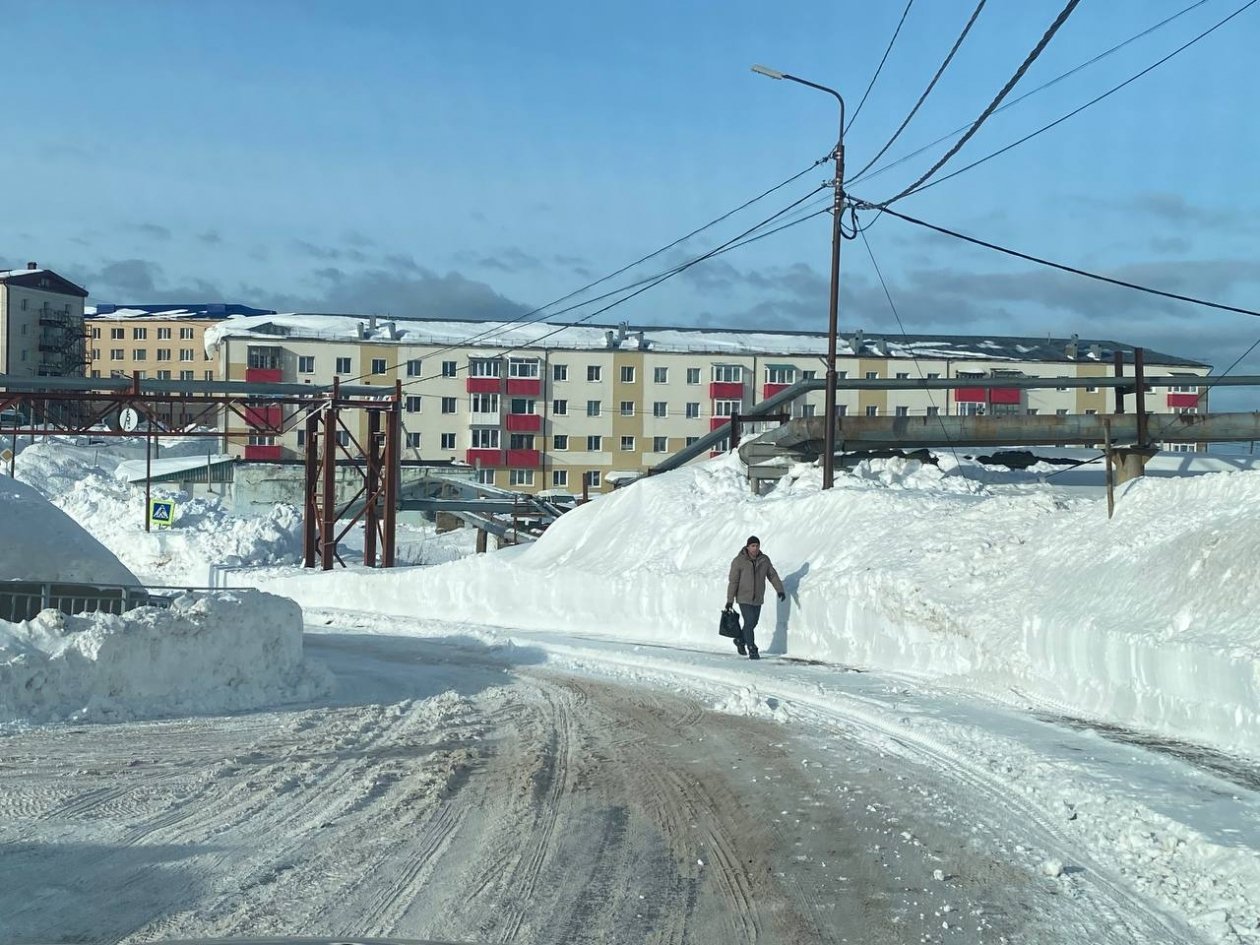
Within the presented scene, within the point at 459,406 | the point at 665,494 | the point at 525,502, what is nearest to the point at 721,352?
the point at 459,406

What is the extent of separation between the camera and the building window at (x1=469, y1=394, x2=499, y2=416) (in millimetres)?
75688

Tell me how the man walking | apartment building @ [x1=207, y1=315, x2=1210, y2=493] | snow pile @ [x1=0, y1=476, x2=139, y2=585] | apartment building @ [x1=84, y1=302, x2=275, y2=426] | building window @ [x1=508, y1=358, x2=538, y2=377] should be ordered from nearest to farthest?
snow pile @ [x1=0, y1=476, x2=139, y2=585] < the man walking < apartment building @ [x1=207, y1=315, x2=1210, y2=493] < building window @ [x1=508, y1=358, x2=538, y2=377] < apartment building @ [x1=84, y1=302, x2=275, y2=426]

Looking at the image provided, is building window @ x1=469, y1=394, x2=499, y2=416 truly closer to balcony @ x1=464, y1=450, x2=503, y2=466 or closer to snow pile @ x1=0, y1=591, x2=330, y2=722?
balcony @ x1=464, y1=450, x2=503, y2=466

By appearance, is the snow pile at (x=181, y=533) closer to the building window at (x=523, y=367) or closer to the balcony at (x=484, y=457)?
the balcony at (x=484, y=457)

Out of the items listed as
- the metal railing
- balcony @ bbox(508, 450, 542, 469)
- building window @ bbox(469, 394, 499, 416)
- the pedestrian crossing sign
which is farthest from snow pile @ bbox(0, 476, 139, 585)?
balcony @ bbox(508, 450, 542, 469)

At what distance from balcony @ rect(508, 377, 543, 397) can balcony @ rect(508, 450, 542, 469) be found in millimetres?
3395

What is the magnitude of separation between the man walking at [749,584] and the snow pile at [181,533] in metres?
28.7

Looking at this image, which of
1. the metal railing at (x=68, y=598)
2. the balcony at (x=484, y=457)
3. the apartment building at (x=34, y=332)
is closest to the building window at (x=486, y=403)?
the balcony at (x=484, y=457)

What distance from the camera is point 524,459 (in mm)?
76688

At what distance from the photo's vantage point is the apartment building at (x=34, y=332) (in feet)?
312

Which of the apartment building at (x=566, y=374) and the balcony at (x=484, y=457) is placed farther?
the balcony at (x=484, y=457)

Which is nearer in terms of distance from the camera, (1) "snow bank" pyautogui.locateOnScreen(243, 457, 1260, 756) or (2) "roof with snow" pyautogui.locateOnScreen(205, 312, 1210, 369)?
(1) "snow bank" pyautogui.locateOnScreen(243, 457, 1260, 756)

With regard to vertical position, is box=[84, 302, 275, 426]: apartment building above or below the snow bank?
above

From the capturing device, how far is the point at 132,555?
162 ft
